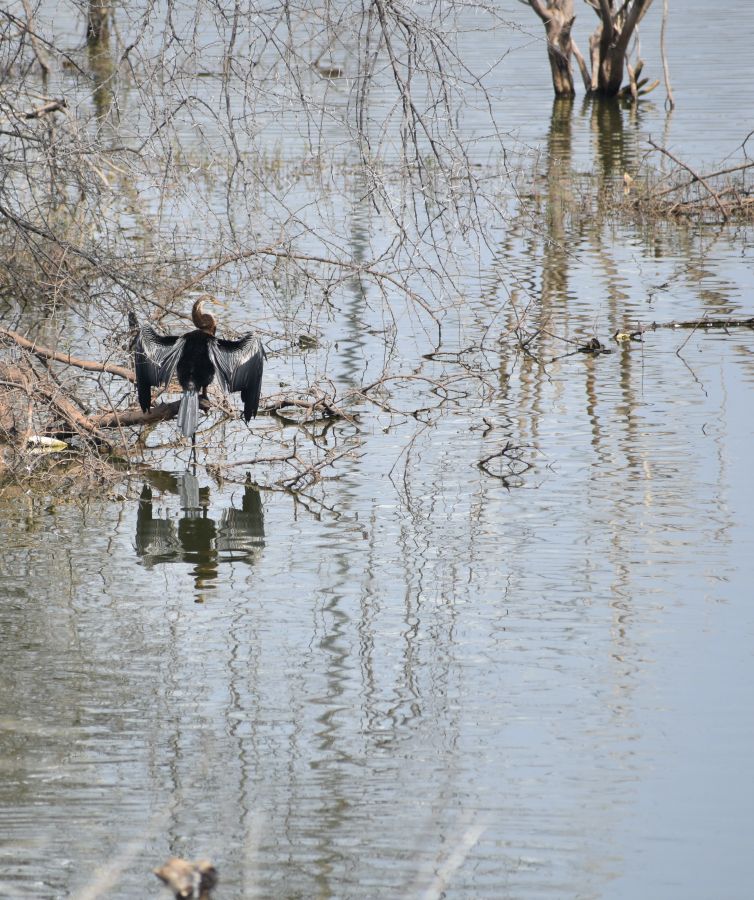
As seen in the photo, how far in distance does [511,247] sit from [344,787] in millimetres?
9891

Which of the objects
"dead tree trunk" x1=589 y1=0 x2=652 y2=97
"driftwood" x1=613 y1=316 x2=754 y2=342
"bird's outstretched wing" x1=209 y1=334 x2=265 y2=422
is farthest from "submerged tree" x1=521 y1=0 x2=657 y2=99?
"bird's outstretched wing" x1=209 y1=334 x2=265 y2=422

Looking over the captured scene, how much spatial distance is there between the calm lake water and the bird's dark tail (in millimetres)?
315

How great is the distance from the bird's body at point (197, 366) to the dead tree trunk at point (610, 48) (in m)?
18.1

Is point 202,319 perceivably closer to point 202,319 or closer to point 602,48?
point 202,319

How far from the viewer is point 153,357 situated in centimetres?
766

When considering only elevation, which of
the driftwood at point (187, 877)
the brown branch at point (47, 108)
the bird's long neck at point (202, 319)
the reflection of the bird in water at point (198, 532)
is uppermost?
the brown branch at point (47, 108)

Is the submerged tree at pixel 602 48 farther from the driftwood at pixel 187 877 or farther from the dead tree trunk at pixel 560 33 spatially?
the driftwood at pixel 187 877

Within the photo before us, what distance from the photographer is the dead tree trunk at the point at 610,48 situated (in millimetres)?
24862

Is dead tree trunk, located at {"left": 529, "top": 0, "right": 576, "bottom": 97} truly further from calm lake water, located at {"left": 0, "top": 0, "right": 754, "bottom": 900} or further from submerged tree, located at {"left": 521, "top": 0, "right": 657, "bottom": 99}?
calm lake water, located at {"left": 0, "top": 0, "right": 754, "bottom": 900}

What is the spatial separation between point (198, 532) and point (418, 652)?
6.39 ft

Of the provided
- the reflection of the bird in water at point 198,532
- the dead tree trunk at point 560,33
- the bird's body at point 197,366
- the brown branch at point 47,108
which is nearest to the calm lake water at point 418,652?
the reflection of the bird in water at point 198,532

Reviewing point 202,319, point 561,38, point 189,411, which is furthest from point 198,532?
point 561,38

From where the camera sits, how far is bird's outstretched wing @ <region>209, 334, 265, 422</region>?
308 inches

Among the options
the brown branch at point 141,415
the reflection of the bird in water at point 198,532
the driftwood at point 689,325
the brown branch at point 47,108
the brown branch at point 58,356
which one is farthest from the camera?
the driftwood at point 689,325
